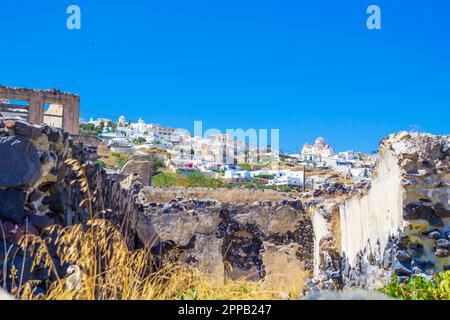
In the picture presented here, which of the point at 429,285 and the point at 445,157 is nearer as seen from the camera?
the point at 429,285

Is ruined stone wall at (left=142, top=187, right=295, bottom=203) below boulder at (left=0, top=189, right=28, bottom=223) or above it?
above

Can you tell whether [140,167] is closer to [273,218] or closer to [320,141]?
[273,218]

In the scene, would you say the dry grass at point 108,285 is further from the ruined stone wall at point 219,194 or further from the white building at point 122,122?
the white building at point 122,122

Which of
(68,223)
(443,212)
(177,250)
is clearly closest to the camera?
(68,223)

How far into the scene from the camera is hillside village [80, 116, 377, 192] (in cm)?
6425

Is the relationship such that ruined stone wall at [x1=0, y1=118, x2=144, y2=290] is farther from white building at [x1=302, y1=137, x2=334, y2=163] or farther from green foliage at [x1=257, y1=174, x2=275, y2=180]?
white building at [x1=302, y1=137, x2=334, y2=163]

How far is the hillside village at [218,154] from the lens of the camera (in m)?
64.2

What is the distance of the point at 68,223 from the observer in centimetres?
458

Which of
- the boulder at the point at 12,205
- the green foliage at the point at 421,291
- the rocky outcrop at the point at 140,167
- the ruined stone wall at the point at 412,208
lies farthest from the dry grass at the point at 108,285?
the rocky outcrop at the point at 140,167

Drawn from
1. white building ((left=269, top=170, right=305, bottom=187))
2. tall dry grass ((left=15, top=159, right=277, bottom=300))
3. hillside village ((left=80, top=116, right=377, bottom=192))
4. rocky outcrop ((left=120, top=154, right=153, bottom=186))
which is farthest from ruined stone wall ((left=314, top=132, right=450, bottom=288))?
hillside village ((left=80, top=116, right=377, bottom=192))

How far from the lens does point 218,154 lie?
292 ft

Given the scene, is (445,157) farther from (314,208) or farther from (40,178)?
(314,208)
